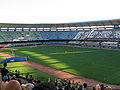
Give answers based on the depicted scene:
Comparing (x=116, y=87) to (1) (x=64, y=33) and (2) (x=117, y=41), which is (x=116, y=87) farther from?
(1) (x=64, y=33)

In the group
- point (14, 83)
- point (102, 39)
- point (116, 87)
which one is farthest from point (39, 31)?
point (14, 83)

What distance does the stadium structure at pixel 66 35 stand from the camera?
73.4 m

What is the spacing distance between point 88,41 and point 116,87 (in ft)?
212

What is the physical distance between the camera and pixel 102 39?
3002 inches

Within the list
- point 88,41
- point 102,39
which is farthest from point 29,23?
point 102,39

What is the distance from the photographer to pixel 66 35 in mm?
95625

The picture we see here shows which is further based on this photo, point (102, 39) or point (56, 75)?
point (102, 39)

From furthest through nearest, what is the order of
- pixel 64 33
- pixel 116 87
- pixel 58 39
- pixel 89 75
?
pixel 64 33
pixel 58 39
pixel 89 75
pixel 116 87

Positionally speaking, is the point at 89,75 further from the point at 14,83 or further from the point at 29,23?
the point at 29,23

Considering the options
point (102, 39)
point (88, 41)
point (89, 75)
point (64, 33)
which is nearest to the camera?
point (89, 75)

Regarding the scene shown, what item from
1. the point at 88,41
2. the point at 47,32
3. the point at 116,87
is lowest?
the point at 116,87

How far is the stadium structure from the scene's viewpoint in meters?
73.4

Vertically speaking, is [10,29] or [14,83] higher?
[10,29]

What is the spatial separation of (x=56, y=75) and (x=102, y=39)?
58927 millimetres
